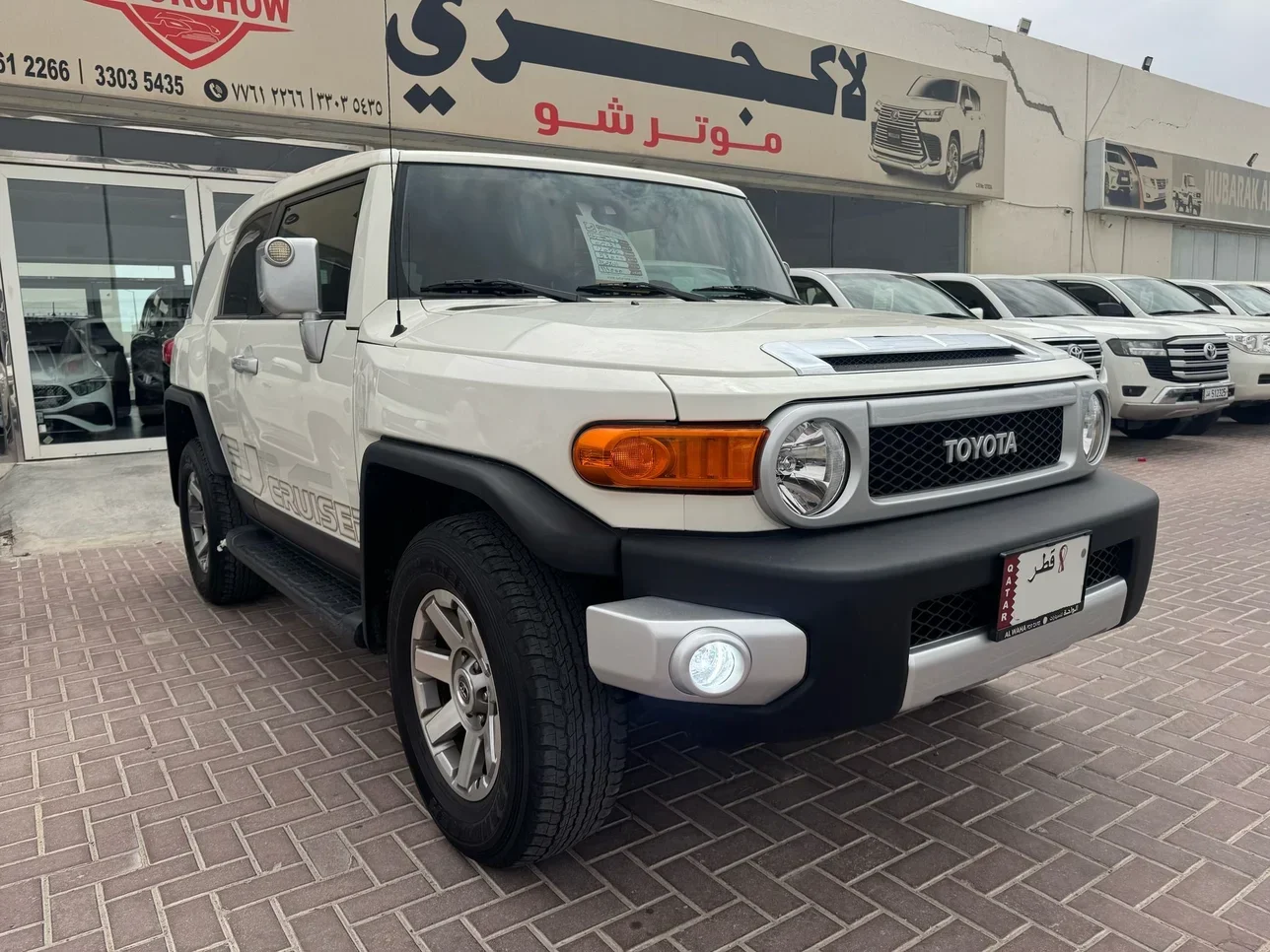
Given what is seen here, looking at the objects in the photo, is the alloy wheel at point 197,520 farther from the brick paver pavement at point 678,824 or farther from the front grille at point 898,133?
the front grille at point 898,133

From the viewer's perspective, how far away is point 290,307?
279cm

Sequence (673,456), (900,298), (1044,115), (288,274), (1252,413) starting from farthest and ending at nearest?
(1044,115), (1252,413), (900,298), (288,274), (673,456)

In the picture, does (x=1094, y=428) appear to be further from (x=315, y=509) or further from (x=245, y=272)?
(x=245, y=272)

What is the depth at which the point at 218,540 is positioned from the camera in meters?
4.42

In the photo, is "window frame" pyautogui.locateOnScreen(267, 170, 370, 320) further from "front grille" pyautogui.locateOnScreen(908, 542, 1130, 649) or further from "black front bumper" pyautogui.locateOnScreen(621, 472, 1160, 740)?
"front grille" pyautogui.locateOnScreen(908, 542, 1130, 649)

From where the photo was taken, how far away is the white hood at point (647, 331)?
82.0 inches

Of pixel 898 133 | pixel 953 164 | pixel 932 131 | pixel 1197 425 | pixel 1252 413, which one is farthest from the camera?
pixel 953 164

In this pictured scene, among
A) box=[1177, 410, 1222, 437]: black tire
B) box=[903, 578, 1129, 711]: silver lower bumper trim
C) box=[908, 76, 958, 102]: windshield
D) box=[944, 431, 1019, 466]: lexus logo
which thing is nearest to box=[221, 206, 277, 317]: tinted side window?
box=[944, 431, 1019, 466]: lexus logo

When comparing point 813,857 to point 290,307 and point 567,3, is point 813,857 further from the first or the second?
point 567,3

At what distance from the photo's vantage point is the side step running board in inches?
117

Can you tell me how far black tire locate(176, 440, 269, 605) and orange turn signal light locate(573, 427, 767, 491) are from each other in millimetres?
2772

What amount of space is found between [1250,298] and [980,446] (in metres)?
13.1

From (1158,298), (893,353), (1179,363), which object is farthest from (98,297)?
(1158,298)

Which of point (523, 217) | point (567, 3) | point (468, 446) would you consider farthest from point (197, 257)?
point (468, 446)
